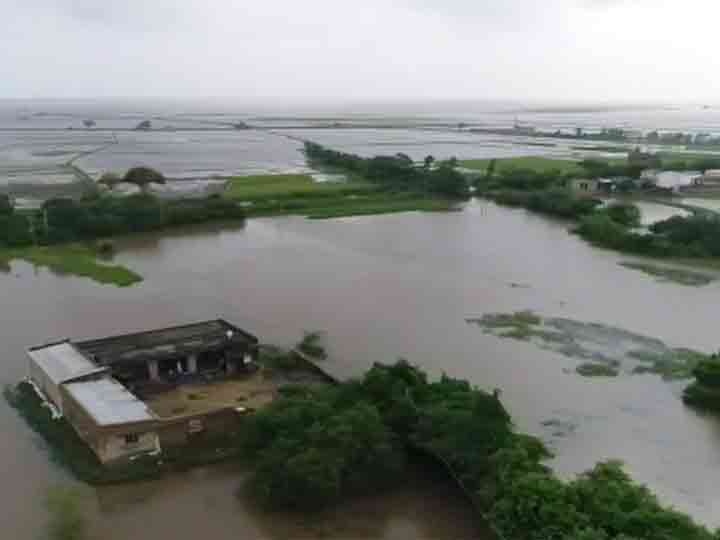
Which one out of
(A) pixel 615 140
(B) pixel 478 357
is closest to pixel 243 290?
(B) pixel 478 357

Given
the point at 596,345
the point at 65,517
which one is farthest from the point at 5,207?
the point at 596,345

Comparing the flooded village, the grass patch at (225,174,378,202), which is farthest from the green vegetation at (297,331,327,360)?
the grass patch at (225,174,378,202)

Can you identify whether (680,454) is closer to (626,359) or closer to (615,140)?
(626,359)

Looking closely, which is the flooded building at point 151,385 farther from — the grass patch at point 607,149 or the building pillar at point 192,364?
the grass patch at point 607,149

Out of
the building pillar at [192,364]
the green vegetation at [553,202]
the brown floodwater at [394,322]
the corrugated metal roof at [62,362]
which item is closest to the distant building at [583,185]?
the green vegetation at [553,202]

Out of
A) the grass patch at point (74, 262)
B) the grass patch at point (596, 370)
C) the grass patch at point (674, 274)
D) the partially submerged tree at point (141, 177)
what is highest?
the partially submerged tree at point (141, 177)
